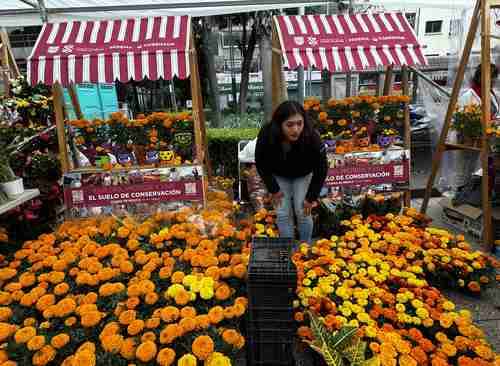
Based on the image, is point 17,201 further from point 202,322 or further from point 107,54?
point 202,322

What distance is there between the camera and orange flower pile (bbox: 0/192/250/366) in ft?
5.27

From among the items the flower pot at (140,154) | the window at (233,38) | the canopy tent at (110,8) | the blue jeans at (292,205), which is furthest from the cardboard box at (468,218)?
the window at (233,38)

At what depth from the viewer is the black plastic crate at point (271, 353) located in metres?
1.74

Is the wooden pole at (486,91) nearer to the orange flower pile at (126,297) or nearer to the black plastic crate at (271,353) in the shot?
the orange flower pile at (126,297)

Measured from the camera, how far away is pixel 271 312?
172cm

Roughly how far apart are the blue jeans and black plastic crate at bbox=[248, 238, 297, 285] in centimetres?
109

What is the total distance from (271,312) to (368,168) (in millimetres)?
2529

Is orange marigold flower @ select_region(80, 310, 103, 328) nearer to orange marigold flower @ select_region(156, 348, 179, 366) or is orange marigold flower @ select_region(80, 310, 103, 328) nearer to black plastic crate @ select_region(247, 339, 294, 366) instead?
orange marigold flower @ select_region(156, 348, 179, 366)

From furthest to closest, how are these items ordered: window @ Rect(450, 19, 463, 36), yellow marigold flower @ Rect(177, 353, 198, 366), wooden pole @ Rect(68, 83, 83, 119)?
window @ Rect(450, 19, 463, 36), wooden pole @ Rect(68, 83, 83, 119), yellow marigold flower @ Rect(177, 353, 198, 366)

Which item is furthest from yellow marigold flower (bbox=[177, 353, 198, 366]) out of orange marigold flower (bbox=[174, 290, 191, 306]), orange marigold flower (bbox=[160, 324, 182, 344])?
orange marigold flower (bbox=[174, 290, 191, 306])

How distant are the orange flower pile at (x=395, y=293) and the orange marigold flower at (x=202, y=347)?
2.12 ft

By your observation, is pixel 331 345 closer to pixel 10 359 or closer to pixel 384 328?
pixel 384 328

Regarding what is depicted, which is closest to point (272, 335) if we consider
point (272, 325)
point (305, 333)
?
point (272, 325)

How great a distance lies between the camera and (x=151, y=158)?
3.67 m
